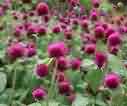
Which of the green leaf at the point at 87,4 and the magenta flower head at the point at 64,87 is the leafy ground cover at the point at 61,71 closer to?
the magenta flower head at the point at 64,87

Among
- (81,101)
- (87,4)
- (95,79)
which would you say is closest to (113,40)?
(95,79)

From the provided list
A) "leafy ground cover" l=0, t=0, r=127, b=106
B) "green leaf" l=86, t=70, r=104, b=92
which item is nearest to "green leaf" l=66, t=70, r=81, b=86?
"leafy ground cover" l=0, t=0, r=127, b=106

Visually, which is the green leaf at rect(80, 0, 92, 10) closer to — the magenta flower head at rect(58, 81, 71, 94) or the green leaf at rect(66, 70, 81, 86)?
the green leaf at rect(66, 70, 81, 86)

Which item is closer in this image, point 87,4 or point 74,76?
point 74,76

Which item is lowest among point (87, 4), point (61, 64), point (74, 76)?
point (87, 4)

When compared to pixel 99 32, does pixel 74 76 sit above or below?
below

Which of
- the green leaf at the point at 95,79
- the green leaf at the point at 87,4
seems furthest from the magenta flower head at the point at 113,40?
the green leaf at the point at 87,4

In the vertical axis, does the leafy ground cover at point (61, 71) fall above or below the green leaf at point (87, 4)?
above

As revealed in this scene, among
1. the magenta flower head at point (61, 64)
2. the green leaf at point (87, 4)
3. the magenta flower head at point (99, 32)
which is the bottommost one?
the green leaf at point (87, 4)

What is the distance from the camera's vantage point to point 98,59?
1743 millimetres

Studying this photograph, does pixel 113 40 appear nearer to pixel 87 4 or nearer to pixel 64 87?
pixel 64 87

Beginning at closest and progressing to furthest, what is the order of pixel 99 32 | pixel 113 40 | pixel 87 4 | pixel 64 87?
pixel 64 87 < pixel 113 40 < pixel 99 32 < pixel 87 4

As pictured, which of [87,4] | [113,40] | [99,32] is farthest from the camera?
[87,4]

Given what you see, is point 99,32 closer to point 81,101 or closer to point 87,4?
point 81,101
